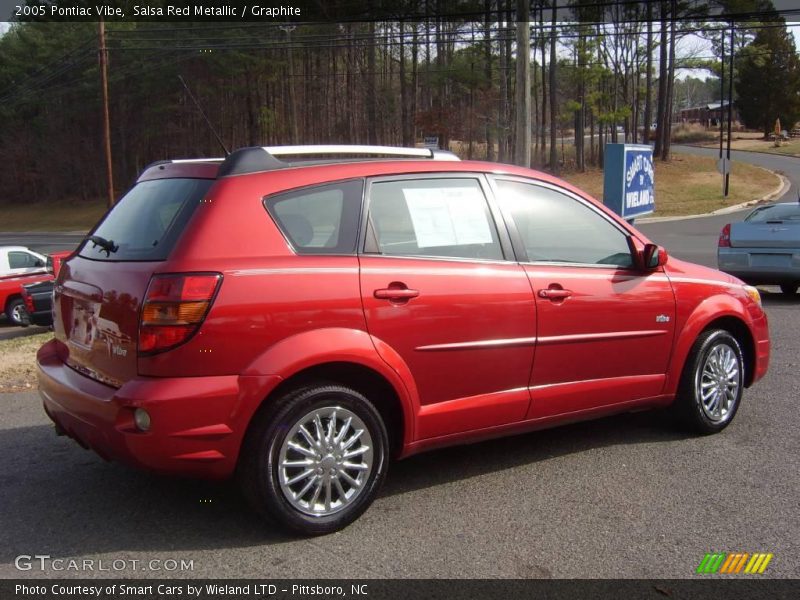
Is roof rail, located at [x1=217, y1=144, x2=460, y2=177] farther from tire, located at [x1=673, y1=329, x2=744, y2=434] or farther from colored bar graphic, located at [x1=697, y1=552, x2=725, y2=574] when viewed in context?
colored bar graphic, located at [x1=697, y1=552, x2=725, y2=574]

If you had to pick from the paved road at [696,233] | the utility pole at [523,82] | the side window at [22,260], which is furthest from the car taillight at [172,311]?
the paved road at [696,233]

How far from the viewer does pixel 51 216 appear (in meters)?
58.9

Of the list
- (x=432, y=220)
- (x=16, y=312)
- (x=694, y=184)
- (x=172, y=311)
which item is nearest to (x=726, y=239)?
(x=432, y=220)

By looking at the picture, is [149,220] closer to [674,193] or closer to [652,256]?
[652,256]

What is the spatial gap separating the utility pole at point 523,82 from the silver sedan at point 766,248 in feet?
16.8

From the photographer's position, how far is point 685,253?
2109 centimetres

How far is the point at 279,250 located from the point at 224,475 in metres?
1.06

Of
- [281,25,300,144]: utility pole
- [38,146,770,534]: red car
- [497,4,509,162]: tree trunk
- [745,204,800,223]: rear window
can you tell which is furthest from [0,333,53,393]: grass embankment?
[497,4,509,162]: tree trunk

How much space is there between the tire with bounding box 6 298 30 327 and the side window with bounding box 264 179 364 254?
1403 cm

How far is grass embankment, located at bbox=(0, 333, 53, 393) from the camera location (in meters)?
7.10

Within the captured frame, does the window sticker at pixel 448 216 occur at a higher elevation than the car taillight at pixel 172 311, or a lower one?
higher

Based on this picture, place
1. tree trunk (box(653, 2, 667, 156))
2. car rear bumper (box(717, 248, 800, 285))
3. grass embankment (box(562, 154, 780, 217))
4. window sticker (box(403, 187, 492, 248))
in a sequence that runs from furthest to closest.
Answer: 1. tree trunk (box(653, 2, 667, 156))
2. grass embankment (box(562, 154, 780, 217))
3. car rear bumper (box(717, 248, 800, 285))
4. window sticker (box(403, 187, 492, 248))

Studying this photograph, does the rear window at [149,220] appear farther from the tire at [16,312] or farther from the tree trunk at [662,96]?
the tree trunk at [662,96]

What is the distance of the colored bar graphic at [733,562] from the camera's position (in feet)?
11.4
